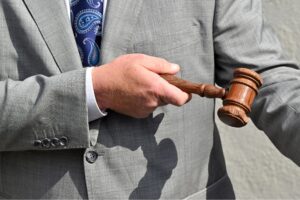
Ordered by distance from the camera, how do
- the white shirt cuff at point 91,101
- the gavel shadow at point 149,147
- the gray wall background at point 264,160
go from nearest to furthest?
1. the white shirt cuff at point 91,101
2. the gavel shadow at point 149,147
3. the gray wall background at point 264,160

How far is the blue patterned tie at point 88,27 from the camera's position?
151 cm

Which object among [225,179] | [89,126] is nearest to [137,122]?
[89,126]

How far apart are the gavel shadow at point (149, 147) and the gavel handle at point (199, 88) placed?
18 cm

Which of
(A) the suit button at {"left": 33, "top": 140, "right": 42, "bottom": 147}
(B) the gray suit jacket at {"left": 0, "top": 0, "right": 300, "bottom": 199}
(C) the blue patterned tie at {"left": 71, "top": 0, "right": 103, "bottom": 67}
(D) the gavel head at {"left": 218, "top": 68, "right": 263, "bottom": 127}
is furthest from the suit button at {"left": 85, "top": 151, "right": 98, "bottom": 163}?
(D) the gavel head at {"left": 218, "top": 68, "right": 263, "bottom": 127}

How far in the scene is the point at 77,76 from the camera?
143 centimetres

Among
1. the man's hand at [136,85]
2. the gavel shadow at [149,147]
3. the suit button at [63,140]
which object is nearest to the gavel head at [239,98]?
the man's hand at [136,85]

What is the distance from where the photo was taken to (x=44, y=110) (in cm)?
146

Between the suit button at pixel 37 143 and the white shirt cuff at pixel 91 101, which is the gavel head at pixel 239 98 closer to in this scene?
the white shirt cuff at pixel 91 101

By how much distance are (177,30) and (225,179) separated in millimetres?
454

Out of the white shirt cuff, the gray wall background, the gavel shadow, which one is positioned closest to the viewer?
the white shirt cuff

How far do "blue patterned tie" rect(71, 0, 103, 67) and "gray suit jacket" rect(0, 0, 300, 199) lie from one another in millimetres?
31

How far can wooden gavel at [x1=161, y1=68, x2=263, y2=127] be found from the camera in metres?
1.31

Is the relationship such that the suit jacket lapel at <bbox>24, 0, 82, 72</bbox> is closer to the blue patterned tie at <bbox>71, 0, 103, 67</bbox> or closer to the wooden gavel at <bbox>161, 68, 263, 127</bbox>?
the blue patterned tie at <bbox>71, 0, 103, 67</bbox>

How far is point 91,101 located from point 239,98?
1.11ft
